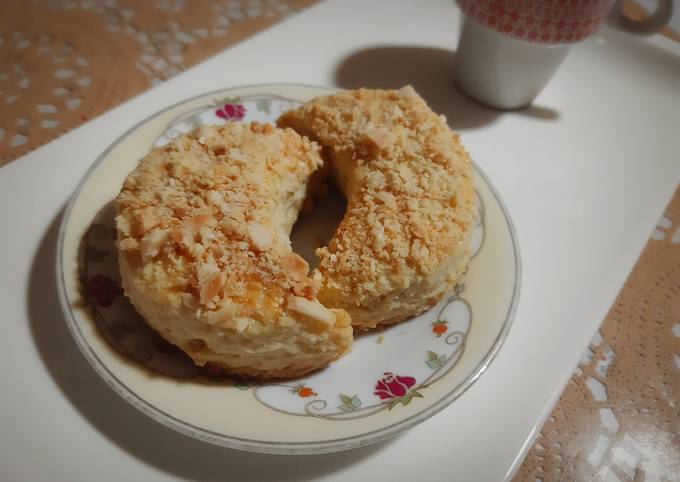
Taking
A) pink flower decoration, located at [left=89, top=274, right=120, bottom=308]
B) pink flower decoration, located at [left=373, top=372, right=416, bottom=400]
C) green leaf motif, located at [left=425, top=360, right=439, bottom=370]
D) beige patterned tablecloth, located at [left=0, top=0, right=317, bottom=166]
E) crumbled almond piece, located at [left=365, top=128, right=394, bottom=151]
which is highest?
crumbled almond piece, located at [left=365, top=128, right=394, bottom=151]

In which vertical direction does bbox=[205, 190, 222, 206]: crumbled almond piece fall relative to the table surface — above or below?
above

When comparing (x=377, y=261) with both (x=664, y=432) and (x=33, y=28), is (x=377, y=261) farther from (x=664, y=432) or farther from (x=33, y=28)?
(x=33, y=28)

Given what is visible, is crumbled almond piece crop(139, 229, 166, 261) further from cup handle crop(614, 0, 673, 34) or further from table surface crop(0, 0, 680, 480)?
cup handle crop(614, 0, 673, 34)

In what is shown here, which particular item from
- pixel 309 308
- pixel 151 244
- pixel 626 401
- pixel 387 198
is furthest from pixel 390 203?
pixel 626 401

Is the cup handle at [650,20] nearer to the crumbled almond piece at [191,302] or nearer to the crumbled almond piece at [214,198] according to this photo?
the crumbled almond piece at [214,198]

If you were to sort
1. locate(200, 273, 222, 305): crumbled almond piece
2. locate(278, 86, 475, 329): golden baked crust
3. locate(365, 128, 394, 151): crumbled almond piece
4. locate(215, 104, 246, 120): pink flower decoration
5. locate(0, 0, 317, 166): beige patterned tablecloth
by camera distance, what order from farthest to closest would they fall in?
locate(0, 0, 317, 166): beige patterned tablecloth
locate(215, 104, 246, 120): pink flower decoration
locate(365, 128, 394, 151): crumbled almond piece
locate(278, 86, 475, 329): golden baked crust
locate(200, 273, 222, 305): crumbled almond piece

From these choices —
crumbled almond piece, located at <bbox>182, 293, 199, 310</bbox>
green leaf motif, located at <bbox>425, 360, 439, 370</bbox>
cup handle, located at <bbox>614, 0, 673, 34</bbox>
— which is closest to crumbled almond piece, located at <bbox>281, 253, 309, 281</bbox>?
crumbled almond piece, located at <bbox>182, 293, 199, 310</bbox>

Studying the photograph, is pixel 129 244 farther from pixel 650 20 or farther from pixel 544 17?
pixel 650 20
